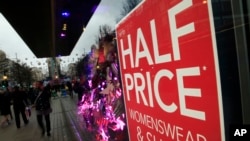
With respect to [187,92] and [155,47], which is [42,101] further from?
[187,92]

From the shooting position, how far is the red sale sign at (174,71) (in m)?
1.27

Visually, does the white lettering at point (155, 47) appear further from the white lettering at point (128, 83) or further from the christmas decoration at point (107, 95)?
the christmas decoration at point (107, 95)

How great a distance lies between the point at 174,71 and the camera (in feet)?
4.91

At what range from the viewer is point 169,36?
4.97 ft

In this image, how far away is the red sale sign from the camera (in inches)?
50.0

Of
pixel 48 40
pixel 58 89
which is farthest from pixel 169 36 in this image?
pixel 58 89

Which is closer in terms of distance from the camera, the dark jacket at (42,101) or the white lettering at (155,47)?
the white lettering at (155,47)

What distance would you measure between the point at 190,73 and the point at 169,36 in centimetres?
21

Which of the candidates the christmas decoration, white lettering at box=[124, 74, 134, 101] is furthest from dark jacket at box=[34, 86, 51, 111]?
white lettering at box=[124, 74, 134, 101]

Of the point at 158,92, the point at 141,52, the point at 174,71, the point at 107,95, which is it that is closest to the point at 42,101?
the point at 107,95

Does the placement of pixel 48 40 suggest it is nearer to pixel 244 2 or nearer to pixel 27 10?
pixel 27 10

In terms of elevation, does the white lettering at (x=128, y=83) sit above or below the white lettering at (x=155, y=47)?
below

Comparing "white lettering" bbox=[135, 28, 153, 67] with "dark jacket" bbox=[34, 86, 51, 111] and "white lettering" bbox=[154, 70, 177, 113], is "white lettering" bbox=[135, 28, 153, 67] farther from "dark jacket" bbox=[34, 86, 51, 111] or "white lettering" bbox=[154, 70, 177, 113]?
"dark jacket" bbox=[34, 86, 51, 111]

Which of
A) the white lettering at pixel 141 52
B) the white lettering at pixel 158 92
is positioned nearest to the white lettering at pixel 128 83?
the white lettering at pixel 141 52
